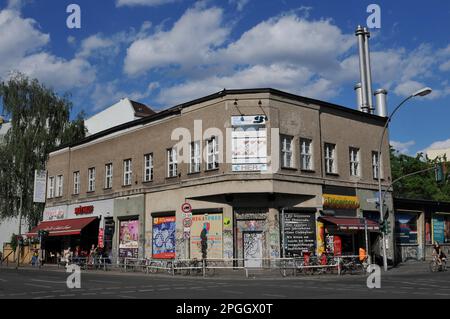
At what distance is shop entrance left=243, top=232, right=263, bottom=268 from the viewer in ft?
93.0

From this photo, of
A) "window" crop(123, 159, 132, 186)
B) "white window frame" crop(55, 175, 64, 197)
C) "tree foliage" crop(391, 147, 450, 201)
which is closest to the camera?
"window" crop(123, 159, 132, 186)

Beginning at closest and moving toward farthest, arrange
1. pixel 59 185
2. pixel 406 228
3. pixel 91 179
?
pixel 406 228, pixel 91 179, pixel 59 185

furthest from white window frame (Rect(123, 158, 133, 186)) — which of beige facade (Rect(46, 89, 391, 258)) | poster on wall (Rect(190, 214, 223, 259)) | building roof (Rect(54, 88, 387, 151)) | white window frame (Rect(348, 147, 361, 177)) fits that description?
white window frame (Rect(348, 147, 361, 177))

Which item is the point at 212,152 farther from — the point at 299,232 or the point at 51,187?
the point at 51,187

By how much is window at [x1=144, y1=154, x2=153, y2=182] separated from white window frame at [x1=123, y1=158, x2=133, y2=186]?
5.26 feet

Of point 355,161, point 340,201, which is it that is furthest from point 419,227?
point 340,201

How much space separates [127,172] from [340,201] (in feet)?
47.9

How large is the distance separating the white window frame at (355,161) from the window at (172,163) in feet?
36.3

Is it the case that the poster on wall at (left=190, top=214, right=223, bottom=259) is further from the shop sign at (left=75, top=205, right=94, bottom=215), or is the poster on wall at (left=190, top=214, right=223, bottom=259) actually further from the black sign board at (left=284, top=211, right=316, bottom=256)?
the shop sign at (left=75, top=205, right=94, bottom=215)

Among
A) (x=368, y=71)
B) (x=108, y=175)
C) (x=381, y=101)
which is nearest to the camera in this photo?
(x=108, y=175)

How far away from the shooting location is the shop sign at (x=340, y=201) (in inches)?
1200

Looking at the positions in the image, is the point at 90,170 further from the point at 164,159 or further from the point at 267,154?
the point at 267,154

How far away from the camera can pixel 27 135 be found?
4531cm

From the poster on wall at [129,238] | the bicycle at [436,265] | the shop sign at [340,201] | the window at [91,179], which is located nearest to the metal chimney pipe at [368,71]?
the shop sign at [340,201]
